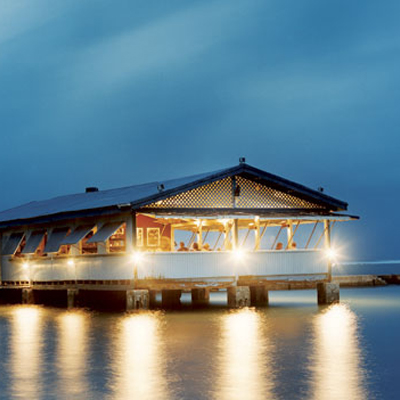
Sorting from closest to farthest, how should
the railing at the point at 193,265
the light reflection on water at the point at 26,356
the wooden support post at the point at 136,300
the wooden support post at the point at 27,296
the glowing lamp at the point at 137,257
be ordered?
1. the light reflection on water at the point at 26,356
2. the wooden support post at the point at 136,300
3. the glowing lamp at the point at 137,257
4. the railing at the point at 193,265
5. the wooden support post at the point at 27,296

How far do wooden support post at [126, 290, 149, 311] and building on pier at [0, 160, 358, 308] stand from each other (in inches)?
12.4

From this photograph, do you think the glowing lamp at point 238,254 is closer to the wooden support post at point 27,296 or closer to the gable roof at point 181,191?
the gable roof at point 181,191

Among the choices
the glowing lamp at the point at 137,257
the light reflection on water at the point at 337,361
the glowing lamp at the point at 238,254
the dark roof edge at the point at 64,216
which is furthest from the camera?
the glowing lamp at the point at 238,254

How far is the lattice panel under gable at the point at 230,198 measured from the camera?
31.7 metres

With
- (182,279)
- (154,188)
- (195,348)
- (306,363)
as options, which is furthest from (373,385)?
(154,188)

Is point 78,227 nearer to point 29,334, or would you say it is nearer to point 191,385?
point 29,334

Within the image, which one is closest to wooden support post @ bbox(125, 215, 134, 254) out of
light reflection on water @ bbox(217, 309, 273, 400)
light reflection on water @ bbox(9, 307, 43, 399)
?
light reflection on water @ bbox(9, 307, 43, 399)

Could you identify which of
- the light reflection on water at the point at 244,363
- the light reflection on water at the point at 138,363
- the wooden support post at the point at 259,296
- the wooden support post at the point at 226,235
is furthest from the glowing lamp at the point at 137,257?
the wooden support post at the point at 259,296

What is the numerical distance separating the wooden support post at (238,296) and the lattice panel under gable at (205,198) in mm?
3232

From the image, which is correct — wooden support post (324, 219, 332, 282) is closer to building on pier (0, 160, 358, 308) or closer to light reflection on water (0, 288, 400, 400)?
building on pier (0, 160, 358, 308)

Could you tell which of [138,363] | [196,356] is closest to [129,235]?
[196,356]

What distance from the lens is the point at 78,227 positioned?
34188 mm

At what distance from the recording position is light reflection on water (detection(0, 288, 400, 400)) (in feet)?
43.0

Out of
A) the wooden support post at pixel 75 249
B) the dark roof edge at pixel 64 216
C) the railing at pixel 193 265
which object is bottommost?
the railing at pixel 193 265
